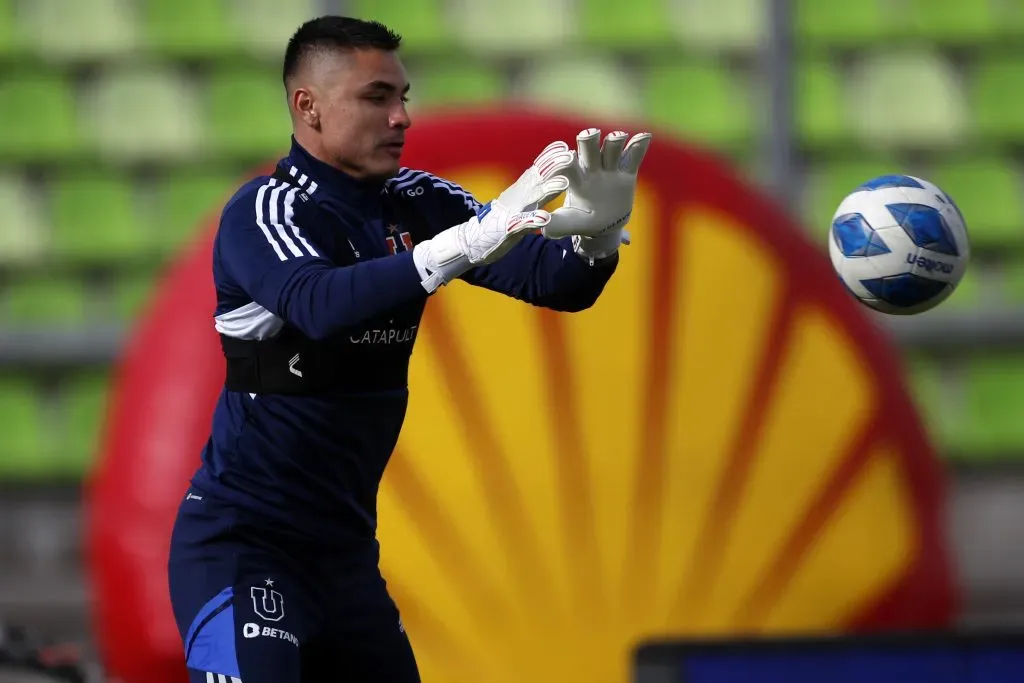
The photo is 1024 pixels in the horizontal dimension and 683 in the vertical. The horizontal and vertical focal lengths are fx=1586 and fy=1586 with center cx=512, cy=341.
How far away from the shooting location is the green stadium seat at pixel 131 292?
7223 mm

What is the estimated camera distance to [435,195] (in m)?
3.12

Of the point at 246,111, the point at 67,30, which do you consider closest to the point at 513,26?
the point at 246,111

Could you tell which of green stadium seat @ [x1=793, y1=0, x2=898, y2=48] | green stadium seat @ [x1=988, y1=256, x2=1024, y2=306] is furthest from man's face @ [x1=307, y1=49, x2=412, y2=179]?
green stadium seat @ [x1=988, y1=256, x2=1024, y2=306]

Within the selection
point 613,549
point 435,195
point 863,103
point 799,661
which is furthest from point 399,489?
point 863,103

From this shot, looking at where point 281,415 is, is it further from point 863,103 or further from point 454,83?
point 863,103

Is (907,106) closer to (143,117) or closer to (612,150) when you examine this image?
(143,117)

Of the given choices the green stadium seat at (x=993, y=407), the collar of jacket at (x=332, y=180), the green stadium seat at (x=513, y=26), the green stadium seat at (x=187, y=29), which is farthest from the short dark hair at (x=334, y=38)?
the green stadium seat at (x=993, y=407)

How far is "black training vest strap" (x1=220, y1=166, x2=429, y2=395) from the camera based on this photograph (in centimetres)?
287

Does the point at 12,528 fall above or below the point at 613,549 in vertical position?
below

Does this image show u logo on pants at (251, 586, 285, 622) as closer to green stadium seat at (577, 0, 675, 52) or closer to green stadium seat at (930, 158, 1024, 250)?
green stadium seat at (577, 0, 675, 52)

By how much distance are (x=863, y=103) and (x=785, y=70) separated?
2.70 ft

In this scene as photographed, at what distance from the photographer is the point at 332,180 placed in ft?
9.57

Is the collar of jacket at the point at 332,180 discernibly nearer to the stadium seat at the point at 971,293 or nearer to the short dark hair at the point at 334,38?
the short dark hair at the point at 334,38

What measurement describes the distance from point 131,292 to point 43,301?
0.39 m
